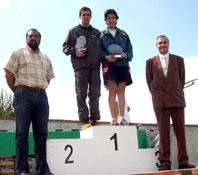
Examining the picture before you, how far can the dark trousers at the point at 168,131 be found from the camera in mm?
3805

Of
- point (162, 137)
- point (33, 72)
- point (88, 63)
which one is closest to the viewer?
point (33, 72)

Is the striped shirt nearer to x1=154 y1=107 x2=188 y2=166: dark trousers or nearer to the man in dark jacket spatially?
the man in dark jacket

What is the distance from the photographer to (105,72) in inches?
169

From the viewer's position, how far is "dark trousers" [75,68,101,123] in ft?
13.6

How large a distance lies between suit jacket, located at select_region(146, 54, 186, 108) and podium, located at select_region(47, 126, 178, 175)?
64 cm

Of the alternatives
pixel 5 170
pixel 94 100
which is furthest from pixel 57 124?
pixel 94 100

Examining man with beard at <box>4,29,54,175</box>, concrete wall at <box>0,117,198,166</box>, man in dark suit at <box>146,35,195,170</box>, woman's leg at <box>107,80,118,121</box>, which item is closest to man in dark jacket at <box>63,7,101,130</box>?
woman's leg at <box>107,80,118,121</box>

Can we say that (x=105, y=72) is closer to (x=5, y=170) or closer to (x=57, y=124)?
(x=5, y=170)

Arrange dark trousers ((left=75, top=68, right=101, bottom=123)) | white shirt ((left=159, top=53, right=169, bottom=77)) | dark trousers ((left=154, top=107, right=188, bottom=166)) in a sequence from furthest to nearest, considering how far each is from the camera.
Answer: dark trousers ((left=75, top=68, right=101, bottom=123)) → white shirt ((left=159, top=53, right=169, bottom=77)) → dark trousers ((left=154, top=107, right=188, bottom=166))

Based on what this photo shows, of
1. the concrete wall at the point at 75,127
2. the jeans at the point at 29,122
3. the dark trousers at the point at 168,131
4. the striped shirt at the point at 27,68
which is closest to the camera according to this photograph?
the jeans at the point at 29,122

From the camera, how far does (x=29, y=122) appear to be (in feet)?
10.8

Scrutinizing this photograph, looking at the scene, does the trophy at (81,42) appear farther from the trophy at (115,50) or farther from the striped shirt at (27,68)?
the striped shirt at (27,68)

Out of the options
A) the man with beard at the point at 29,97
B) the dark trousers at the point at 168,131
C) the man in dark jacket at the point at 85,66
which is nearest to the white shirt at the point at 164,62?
the dark trousers at the point at 168,131

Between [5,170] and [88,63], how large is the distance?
12.1 ft
